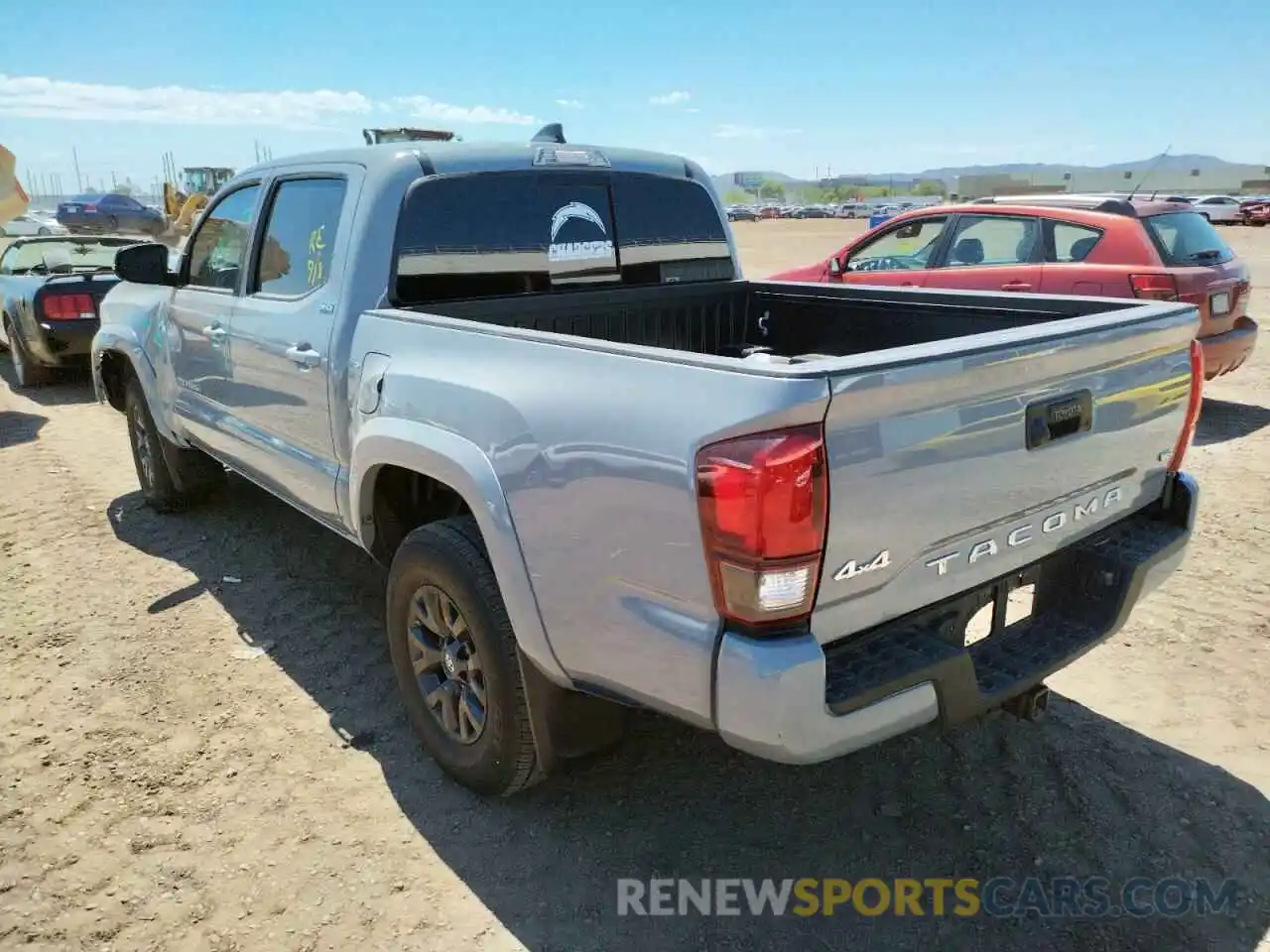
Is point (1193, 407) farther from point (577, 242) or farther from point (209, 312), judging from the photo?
point (209, 312)

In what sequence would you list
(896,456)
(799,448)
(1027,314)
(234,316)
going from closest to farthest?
(799,448), (896,456), (1027,314), (234,316)

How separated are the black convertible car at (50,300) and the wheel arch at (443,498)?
284 inches

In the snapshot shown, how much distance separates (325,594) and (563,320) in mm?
1925

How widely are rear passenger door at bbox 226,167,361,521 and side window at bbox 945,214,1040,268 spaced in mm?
5648

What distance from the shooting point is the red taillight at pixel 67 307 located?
8.99 m

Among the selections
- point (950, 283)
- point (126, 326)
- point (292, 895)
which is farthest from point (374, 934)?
point (950, 283)

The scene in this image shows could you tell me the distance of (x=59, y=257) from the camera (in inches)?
393

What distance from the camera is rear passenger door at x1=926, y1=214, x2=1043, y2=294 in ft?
24.2

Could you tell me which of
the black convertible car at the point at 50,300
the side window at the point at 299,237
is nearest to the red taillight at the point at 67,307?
the black convertible car at the point at 50,300

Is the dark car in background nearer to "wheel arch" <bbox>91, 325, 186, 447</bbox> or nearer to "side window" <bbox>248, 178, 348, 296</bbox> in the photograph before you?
"wheel arch" <bbox>91, 325, 186, 447</bbox>

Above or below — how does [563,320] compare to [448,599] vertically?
above

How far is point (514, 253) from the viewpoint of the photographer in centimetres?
359

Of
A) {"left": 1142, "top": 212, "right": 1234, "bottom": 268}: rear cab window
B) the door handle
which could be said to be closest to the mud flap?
the door handle

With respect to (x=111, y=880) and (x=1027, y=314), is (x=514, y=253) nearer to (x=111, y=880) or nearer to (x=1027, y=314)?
(x=1027, y=314)
